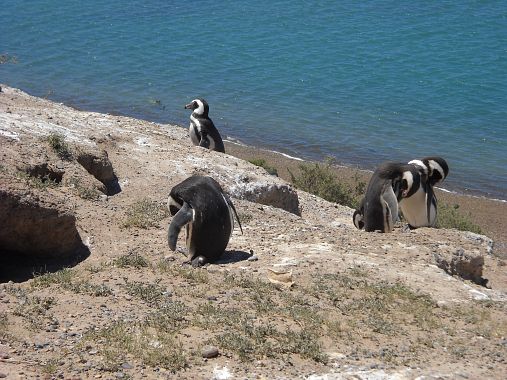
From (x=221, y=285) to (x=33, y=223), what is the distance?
225cm

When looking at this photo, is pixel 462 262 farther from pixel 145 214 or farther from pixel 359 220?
pixel 145 214

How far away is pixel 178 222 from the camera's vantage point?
9445 mm

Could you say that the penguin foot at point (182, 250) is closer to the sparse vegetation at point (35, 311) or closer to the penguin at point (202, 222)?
the penguin at point (202, 222)

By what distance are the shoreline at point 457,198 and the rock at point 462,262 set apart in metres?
6.44

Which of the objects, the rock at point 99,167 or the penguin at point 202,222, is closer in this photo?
the penguin at point 202,222

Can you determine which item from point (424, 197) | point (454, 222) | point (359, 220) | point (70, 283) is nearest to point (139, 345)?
point (70, 283)

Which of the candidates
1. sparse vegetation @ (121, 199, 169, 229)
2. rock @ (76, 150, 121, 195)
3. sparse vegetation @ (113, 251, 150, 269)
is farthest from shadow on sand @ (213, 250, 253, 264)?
rock @ (76, 150, 121, 195)

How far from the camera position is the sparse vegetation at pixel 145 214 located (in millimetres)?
10469

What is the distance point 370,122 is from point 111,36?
1764 cm

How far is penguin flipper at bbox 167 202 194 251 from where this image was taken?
9.36m

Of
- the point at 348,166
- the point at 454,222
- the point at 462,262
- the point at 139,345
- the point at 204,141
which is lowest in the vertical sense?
the point at 348,166

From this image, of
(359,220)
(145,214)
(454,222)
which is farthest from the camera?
(454,222)

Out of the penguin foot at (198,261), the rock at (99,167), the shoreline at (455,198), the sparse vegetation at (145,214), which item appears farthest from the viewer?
the shoreline at (455,198)

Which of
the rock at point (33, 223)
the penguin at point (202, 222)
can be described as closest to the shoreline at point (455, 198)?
the penguin at point (202, 222)
